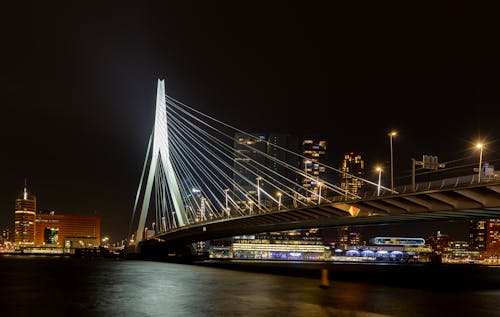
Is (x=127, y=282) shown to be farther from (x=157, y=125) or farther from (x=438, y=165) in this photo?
(x=157, y=125)

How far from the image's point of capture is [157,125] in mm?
70750

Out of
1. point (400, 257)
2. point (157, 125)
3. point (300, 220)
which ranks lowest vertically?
point (400, 257)

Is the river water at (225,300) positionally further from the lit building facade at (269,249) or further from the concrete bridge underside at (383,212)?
the lit building facade at (269,249)

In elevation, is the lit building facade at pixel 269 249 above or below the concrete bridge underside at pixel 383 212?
below

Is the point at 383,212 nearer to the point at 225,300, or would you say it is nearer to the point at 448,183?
Answer: the point at 448,183

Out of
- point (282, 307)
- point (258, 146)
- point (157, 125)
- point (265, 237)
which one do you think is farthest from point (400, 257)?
point (282, 307)

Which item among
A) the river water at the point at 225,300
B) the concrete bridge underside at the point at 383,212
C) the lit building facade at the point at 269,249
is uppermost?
the concrete bridge underside at the point at 383,212

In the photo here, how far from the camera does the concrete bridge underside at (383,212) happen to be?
33.6 m

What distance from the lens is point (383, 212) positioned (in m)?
42.3

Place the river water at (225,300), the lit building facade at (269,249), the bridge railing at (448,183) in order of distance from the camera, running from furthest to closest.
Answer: the lit building facade at (269,249) < the bridge railing at (448,183) < the river water at (225,300)

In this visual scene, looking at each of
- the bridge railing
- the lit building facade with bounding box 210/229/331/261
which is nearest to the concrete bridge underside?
the bridge railing

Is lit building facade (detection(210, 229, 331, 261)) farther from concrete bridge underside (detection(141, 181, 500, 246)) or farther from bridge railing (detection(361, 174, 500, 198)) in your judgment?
bridge railing (detection(361, 174, 500, 198))

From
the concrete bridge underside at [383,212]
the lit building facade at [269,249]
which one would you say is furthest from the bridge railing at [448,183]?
the lit building facade at [269,249]

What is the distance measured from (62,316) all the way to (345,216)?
2669cm
